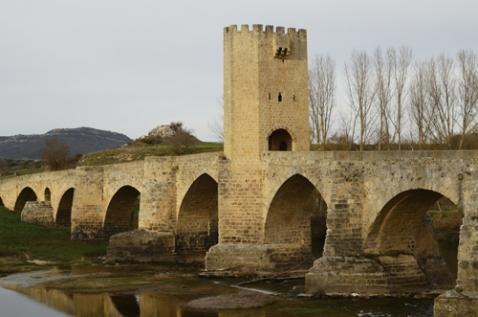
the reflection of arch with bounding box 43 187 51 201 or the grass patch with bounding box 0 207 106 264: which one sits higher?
the reflection of arch with bounding box 43 187 51 201

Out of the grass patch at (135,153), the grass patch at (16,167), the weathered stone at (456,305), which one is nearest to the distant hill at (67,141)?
the grass patch at (16,167)

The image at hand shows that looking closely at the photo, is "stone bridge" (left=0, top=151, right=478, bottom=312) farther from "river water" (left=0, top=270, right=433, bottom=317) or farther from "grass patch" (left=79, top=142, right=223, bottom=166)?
"grass patch" (left=79, top=142, right=223, bottom=166)

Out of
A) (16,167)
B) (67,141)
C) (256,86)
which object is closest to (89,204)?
(256,86)

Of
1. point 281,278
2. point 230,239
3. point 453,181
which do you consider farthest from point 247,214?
point 453,181

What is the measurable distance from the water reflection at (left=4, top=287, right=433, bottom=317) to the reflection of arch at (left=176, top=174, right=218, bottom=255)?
8.69 metres

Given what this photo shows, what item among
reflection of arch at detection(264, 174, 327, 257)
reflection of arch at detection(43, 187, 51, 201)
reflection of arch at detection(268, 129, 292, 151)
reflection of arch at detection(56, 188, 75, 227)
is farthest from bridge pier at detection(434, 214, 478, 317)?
reflection of arch at detection(43, 187, 51, 201)

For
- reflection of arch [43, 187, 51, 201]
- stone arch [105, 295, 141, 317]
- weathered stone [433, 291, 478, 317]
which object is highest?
reflection of arch [43, 187, 51, 201]

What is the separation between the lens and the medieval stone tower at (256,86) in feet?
87.4

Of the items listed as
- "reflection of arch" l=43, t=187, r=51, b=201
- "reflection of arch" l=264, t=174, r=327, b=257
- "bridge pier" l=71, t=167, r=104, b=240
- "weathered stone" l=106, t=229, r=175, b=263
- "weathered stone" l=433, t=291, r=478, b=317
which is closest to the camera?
"weathered stone" l=433, t=291, r=478, b=317

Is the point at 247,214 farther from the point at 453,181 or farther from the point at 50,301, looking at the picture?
the point at 453,181

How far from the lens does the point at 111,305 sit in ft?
70.9

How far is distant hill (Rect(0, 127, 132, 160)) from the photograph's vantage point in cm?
14288

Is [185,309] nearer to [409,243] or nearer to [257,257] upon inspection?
[257,257]

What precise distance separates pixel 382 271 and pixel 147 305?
6.36 m
